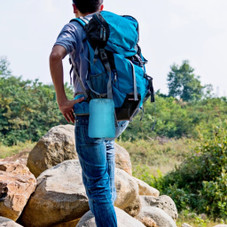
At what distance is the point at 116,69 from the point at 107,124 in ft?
1.15

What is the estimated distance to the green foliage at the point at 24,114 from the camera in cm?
1638

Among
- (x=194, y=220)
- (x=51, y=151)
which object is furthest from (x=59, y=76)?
(x=194, y=220)

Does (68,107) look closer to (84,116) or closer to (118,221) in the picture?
(84,116)

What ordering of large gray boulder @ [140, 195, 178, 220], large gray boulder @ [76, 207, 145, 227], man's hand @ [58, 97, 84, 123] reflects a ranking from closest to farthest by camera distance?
1. man's hand @ [58, 97, 84, 123]
2. large gray boulder @ [76, 207, 145, 227]
3. large gray boulder @ [140, 195, 178, 220]

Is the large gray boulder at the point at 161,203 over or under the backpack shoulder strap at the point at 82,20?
under

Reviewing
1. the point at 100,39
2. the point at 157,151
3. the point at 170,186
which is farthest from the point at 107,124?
the point at 157,151

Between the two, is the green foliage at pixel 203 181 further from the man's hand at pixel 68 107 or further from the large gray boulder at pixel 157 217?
the man's hand at pixel 68 107

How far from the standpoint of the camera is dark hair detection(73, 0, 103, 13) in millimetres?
2506

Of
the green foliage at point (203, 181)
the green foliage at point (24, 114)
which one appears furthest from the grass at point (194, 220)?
the green foliage at point (24, 114)

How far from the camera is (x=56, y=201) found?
3.79 meters

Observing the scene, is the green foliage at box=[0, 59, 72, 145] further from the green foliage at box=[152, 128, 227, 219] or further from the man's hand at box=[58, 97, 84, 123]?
the man's hand at box=[58, 97, 84, 123]

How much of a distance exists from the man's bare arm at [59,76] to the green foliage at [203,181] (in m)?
5.11

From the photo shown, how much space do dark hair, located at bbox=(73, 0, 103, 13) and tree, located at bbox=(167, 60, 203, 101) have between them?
2592 cm

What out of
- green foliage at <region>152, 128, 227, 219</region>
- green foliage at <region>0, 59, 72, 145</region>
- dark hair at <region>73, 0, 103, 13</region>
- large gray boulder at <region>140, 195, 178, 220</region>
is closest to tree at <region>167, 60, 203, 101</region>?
green foliage at <region>0, 59, 72, 145</region>
